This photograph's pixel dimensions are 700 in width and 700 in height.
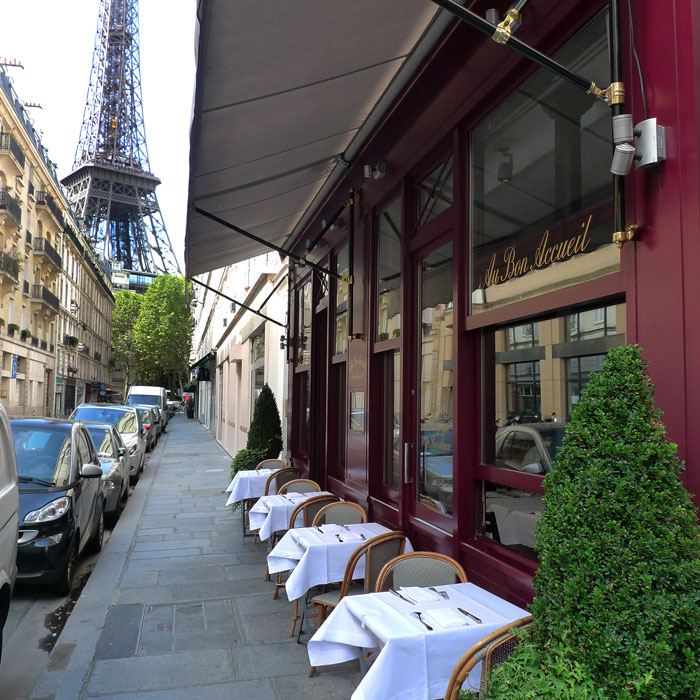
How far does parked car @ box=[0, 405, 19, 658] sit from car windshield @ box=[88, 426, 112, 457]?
20.6 ft

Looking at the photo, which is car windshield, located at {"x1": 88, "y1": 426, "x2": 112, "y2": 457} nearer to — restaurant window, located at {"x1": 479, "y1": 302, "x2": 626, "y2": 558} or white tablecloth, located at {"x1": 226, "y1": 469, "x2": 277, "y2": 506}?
white tablecloth, located at {"x1": 226, "y1": 469, "x2": 277, "y2": 506}

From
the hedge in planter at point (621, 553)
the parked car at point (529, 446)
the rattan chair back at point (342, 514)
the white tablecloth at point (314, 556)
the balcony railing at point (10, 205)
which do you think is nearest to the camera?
the hedge in planter at point (621, 553)

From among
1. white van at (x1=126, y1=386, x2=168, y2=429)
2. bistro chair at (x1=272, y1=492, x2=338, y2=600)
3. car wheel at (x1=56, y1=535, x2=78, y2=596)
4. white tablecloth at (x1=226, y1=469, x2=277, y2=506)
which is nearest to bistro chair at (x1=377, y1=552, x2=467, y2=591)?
bistro chair at (x1=272, y1=492, x2=338, y2=600)

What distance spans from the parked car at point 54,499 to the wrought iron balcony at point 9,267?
31.6m

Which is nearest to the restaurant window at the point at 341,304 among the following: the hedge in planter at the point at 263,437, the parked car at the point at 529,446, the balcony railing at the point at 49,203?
the hedge in planter at the point at 263,437

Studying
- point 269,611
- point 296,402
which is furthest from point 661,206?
point 296,402

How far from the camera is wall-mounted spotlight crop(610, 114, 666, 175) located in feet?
8.95

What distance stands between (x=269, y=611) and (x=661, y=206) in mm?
4477

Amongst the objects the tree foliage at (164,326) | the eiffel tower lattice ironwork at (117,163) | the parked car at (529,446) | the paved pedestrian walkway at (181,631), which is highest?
the eiffel tower lattice ironwork at (117,163)

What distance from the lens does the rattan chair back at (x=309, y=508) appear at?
5871 millimetres

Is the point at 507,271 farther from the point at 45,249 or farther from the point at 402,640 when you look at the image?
the point at 45,249

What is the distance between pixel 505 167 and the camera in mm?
4398

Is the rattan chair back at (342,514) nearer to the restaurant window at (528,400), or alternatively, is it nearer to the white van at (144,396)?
the restaurant window at (528,400)

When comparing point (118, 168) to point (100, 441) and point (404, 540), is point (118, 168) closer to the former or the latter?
point (100, 441)
